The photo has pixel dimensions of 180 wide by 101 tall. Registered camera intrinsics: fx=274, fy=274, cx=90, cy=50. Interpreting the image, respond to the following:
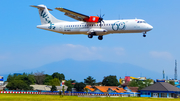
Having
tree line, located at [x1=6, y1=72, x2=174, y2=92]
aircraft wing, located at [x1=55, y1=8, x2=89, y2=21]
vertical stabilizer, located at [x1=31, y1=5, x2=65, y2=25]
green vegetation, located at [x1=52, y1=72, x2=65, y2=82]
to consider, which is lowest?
tree line, located at [x1=6, y1=72, x2=174, y2=92]

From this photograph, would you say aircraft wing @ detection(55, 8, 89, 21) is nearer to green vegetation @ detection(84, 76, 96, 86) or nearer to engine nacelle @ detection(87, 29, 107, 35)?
engine nacelle @ detection(87, 29, 107, 35)

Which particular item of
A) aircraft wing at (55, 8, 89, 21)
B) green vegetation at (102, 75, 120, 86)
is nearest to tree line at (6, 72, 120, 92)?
green vegetation at (102, 75, 120, 86)

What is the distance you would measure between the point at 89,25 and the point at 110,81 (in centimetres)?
5493

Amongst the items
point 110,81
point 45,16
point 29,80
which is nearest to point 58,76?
point 110,81

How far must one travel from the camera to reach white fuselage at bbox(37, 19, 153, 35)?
40.6 meters

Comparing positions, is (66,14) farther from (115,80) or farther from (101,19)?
(115,80)

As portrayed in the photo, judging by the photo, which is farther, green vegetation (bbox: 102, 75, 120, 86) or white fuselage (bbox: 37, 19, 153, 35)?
green vegetation (bbox: 102, 75, 120, 86)

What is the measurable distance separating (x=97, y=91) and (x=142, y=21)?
3357 centimetres

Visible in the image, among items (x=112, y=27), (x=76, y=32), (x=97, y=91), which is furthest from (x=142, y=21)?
(x=97, y=91)

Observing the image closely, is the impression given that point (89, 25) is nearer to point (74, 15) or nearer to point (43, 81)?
point (74, 15)

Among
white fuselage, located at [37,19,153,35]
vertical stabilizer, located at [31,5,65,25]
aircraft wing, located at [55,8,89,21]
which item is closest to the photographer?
white fuselage, located at [37,19,153,35]

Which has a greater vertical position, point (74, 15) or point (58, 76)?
point (74, 15)

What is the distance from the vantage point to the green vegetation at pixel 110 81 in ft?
313

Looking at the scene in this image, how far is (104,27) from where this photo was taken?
139 feet
